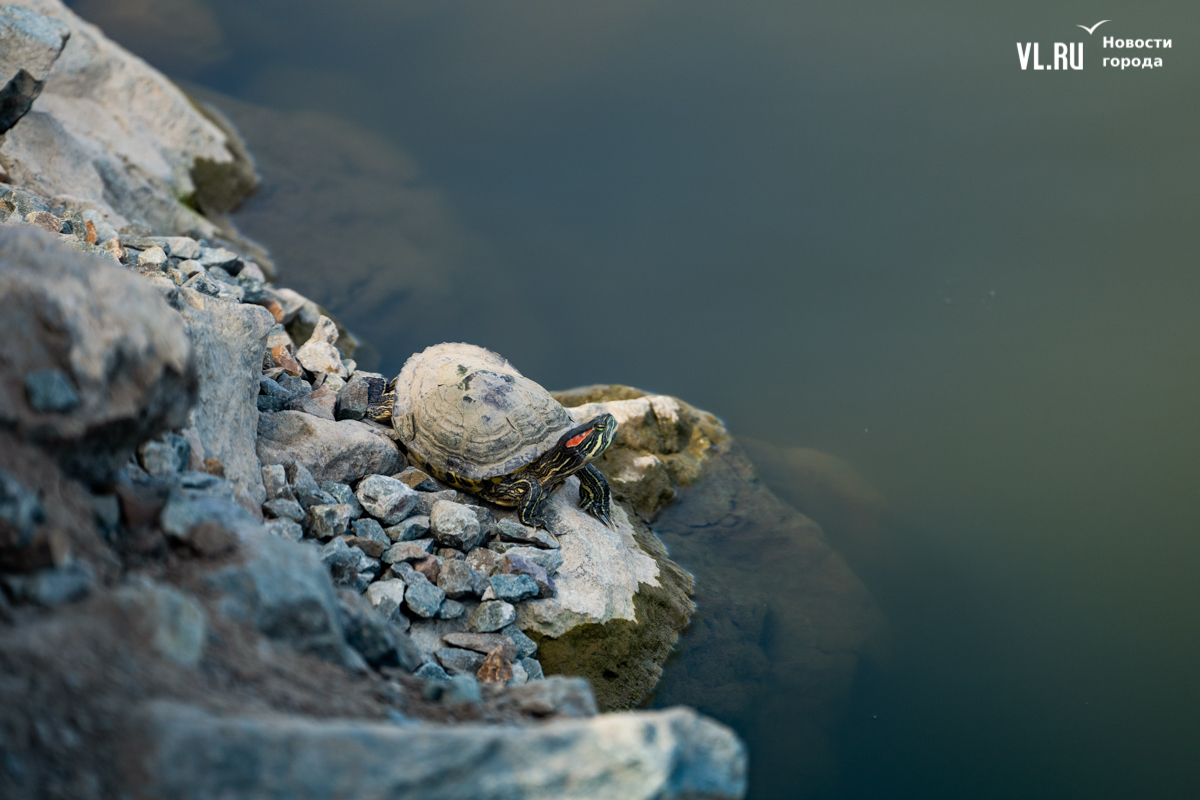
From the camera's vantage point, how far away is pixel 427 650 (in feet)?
11.3

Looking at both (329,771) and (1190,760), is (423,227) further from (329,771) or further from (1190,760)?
(1190,760)

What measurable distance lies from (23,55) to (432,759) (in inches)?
185

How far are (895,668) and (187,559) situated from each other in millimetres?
4148

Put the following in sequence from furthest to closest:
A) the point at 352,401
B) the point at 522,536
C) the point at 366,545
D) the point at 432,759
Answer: the point at 352,401 → the point at 522,536 → the point at 366,545 → the point at 432,759

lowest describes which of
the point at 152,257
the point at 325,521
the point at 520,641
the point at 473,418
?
the point at 520,641

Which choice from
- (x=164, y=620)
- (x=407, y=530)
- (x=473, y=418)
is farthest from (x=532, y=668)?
(x=164, y=620)

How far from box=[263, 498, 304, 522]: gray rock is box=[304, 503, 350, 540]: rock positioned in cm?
8

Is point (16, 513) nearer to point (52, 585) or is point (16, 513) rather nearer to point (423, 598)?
point (52, 585)

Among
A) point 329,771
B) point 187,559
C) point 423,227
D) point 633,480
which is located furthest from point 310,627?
point 423,227

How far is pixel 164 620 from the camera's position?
181 centimetres

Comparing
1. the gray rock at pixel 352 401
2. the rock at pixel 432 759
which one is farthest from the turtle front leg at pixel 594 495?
the rock at pixel 432 759

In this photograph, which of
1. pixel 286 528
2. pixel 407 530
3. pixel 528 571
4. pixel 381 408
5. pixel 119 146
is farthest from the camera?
pixel 119 146

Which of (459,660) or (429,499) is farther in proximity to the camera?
(429,499)

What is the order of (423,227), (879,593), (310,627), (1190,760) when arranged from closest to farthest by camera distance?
1. (310,627)
2. (1190,760)
3. (879,593)
4. (423,227)
